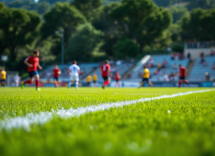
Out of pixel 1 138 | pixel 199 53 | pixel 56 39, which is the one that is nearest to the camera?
pixel 1 138

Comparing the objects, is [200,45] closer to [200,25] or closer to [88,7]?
[200,25]

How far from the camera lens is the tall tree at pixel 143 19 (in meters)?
56.7

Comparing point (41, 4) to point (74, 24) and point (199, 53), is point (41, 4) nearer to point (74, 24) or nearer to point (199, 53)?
point (74, 24)

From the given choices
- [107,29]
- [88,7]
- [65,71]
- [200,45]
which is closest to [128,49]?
[65,71]

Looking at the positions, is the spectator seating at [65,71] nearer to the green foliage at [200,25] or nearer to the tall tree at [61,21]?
the tall tree at [61,21]

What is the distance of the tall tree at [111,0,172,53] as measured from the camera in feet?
186

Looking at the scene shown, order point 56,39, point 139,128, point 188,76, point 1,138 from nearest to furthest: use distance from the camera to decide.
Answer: point 1,138, point 139,128, point 188,76, point 56,39

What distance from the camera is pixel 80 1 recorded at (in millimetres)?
69188

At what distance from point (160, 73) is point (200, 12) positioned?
108 ft

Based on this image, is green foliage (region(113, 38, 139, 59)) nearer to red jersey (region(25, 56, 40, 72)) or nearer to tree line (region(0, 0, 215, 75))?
tree line (region(0, 0, 215, 75))

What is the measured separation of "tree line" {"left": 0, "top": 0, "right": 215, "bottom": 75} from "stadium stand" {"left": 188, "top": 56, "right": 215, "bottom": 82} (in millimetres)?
20131

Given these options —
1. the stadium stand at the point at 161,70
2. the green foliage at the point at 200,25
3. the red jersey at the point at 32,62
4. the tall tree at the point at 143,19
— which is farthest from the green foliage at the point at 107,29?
the red jersey at the point at 32,62

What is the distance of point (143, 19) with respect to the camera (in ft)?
193

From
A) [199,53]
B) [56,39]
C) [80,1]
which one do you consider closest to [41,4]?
[80,1]
